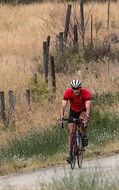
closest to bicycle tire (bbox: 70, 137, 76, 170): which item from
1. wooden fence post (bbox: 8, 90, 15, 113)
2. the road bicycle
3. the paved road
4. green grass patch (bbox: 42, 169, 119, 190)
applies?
the road bicycle

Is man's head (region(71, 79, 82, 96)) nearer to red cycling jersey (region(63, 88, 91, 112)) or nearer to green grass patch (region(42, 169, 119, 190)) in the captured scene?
red cycling jersey (region(63, 88, 91, 112))

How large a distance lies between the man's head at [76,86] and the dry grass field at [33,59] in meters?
5.61

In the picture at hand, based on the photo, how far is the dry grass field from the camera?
790 inches

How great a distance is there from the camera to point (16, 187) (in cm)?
1239

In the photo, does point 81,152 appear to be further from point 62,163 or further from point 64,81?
point 64,81

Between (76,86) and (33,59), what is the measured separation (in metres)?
14.1

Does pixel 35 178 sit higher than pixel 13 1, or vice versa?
pixel 13 1

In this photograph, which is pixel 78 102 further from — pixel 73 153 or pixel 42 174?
pixel 42 174

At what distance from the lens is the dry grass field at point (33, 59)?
20.1 meters

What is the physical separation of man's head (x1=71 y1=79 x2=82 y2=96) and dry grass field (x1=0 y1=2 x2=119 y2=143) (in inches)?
221

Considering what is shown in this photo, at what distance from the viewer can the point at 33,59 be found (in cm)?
2705

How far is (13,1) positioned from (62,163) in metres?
32.2

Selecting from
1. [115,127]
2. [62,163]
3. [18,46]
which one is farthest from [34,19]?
[62,163]

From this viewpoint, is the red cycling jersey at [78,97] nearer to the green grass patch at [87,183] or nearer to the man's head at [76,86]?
the man's head at [76,86]
